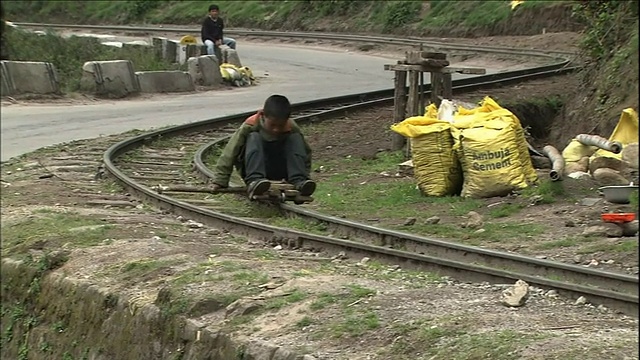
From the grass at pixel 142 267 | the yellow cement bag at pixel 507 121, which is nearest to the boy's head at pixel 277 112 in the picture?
the grass at pixel 142 267

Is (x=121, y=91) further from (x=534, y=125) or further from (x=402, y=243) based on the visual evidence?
(x=402, y=243)

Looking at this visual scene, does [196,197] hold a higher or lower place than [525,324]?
lower

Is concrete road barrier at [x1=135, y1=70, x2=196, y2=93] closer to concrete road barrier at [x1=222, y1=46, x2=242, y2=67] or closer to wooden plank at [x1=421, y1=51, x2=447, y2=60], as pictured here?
concrete road barrier at [x1=222, y1=46, x2=242, y2=67]

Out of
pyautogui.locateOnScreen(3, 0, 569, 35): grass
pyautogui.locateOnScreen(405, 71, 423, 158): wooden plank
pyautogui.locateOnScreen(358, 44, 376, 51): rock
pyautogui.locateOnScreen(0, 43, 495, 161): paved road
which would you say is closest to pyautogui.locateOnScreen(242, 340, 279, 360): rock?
pyautogui.locateOnScreen(405, 71, 423, 158): wooden plank

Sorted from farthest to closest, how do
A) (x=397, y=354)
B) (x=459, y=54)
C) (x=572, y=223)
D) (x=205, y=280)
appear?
Answer: (x=459, y=54) → (x=572, y=223) → (x=205, y=280) → (x=397, y=354)

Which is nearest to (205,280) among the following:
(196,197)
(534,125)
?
(196,197)

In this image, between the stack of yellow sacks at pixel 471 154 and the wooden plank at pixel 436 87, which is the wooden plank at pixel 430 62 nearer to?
the wooden plank at pixel 436 87

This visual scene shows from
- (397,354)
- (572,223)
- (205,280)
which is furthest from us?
(572,223)

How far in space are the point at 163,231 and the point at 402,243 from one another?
7.97ft

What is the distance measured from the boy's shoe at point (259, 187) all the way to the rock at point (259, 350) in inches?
152

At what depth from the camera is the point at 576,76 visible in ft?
62.5

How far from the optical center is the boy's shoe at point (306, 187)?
10555mm

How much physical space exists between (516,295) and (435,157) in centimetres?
565

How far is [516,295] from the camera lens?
680 cm
